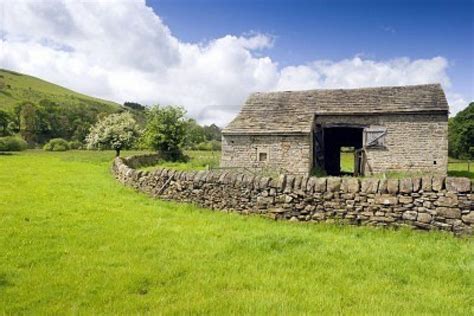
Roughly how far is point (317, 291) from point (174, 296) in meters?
1.93

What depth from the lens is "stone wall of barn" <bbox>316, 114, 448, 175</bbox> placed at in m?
23.8

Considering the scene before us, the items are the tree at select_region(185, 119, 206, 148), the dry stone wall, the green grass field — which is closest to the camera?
the green grass field

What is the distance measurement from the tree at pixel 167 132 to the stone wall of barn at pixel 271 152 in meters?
11.7

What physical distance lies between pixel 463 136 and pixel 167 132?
46744 mm

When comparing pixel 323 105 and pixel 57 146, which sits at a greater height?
pixel 323 105

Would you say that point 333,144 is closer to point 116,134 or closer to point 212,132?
point 116,134

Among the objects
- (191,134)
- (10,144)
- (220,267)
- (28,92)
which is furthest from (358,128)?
(28,92)

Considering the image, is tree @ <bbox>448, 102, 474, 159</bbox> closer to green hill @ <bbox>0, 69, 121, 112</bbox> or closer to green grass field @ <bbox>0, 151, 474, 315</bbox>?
green grass field @ <bbox>0, 151, 474, 315</bbox>

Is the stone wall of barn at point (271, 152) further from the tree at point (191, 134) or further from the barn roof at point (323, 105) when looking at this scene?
the tree at point (191, 134)

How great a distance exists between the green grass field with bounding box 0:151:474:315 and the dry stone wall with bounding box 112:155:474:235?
34 centimetres

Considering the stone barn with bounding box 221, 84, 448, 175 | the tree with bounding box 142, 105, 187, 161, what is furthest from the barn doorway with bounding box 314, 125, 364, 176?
the tree with bounding box 142, 105, 187, 161

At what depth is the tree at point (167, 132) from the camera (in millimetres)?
36188

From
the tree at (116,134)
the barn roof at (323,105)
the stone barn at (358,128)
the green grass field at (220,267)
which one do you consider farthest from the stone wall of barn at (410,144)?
the tree at (116,134)

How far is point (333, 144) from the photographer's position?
32.3m
